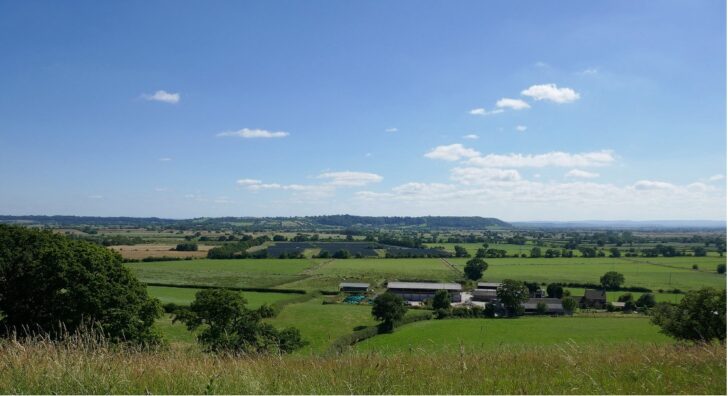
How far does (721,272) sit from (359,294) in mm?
55037

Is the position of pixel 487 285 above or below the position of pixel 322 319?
above

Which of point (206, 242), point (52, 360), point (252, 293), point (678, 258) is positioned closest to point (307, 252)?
point (206, 242)

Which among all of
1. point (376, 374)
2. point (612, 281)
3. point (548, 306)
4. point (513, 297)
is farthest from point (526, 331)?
point (376, 374)

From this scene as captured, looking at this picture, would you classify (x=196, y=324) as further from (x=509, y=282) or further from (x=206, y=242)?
(x=206, y=242)

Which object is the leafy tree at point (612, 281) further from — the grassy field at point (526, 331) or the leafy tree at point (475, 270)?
the leafy tree at point (475, 270)

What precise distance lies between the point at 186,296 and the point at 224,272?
20.9 metres

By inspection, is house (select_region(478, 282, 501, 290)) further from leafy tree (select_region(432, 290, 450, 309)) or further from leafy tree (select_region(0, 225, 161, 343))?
leafy tree (select_region(0, 225, 161, 343))

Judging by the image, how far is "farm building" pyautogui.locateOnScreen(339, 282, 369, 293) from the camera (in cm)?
6106

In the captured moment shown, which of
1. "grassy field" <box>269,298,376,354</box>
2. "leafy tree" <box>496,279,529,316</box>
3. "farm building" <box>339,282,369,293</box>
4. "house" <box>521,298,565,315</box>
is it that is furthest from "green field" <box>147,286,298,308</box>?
"house" <box>521,298,565,315</box>

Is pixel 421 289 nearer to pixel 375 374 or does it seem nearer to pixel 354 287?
pixel 354 287

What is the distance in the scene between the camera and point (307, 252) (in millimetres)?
108875

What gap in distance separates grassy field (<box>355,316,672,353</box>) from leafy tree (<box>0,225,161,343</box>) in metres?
17.8

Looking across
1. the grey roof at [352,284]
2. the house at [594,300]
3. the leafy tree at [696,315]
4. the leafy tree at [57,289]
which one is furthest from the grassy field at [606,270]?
the leafy tree at [57,289]

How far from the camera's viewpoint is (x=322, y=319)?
1718 inches
